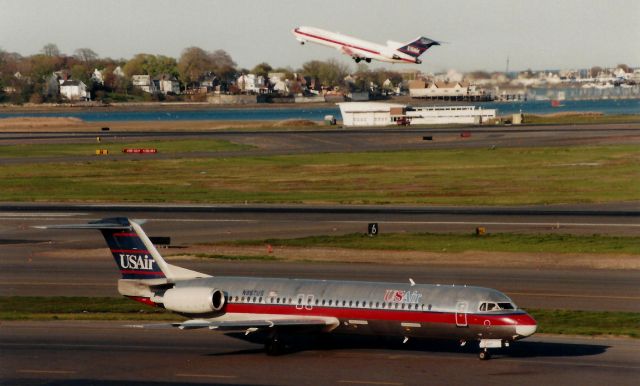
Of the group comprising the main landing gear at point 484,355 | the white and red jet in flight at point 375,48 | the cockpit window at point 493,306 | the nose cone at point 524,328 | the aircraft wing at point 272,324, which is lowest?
the main landing gear at point 484,355

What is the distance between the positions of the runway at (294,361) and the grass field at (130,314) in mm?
2144

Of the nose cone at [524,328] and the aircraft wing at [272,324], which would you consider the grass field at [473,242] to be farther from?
the nose cone at [524,328]

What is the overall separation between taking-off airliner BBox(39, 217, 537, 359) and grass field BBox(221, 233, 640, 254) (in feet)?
90.9

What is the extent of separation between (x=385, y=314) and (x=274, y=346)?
17.1 feet

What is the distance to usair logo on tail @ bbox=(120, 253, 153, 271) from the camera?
4706 cm

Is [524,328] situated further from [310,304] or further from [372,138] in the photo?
[372,138]

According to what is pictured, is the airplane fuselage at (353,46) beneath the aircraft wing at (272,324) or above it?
above

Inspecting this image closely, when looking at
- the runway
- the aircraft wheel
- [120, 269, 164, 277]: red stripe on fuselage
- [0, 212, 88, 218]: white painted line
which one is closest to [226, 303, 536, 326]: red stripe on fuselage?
the aircraft wheel

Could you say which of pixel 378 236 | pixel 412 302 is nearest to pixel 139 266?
pixel 412 302

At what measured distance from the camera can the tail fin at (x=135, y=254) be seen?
47000 millimetres

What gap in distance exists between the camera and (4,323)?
52.3 m

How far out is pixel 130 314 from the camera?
5403 cm

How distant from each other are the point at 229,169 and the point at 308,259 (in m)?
59.6

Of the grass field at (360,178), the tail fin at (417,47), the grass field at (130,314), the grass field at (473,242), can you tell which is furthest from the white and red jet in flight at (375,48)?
the grass field at (130,314)
